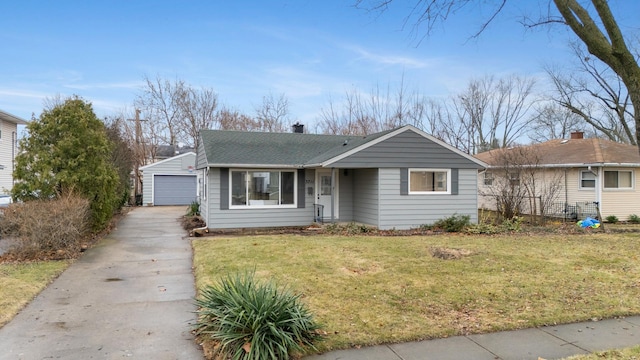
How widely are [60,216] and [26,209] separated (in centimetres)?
69

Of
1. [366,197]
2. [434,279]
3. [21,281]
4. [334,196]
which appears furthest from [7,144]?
[434,279]

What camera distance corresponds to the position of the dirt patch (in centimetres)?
873

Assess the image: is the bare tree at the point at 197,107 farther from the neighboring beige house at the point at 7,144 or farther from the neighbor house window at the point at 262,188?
the neighbor house window at the point at 262,188

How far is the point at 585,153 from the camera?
61.6 feet

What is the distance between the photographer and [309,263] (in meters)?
8.20

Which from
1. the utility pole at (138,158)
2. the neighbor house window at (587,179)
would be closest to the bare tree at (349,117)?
the utility pole at (138,158)

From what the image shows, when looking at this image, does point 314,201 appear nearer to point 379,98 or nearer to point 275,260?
point 275,260

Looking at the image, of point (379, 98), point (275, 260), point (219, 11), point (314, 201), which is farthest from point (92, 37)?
point (379, 98)

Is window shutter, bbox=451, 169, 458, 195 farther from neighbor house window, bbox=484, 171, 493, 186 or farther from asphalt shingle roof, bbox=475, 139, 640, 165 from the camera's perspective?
neighbor house window, bbox=484, 171, 493, 186

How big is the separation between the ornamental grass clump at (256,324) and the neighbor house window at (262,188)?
9821 mm

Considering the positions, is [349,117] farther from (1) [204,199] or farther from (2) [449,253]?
(2) [449,253]

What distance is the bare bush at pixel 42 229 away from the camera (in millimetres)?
8812

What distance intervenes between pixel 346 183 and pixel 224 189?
453 cm

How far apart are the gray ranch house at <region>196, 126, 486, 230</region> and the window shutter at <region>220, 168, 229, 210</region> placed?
0.03m
